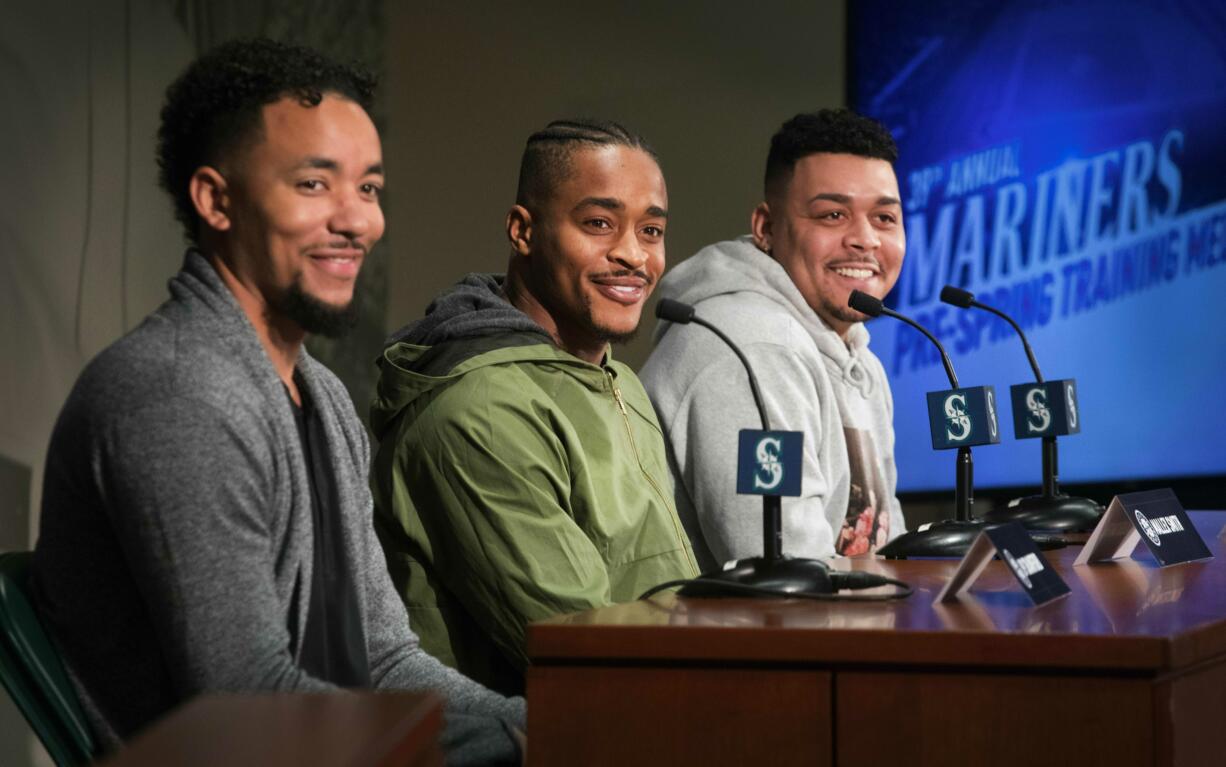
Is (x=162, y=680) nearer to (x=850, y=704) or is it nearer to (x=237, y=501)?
(x=237, y=501)

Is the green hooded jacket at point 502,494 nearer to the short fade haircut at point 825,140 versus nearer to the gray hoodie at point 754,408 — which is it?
the gray hoodie at point 754,408

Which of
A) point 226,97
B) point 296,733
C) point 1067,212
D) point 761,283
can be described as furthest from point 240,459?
point 1067,212

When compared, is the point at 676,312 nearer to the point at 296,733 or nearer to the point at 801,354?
the point at 801,354

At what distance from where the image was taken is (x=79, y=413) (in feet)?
4.33

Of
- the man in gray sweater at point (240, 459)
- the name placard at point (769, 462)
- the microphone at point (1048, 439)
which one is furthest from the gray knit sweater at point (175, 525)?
the microphone at point (1048, 439)

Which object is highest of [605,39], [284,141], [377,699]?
[605,39]

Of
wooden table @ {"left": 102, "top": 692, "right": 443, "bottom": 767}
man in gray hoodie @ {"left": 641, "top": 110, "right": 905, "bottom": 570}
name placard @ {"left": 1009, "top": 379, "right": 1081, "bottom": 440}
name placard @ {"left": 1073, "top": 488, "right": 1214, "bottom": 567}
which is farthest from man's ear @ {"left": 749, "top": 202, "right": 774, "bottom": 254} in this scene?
wooden table @ {"left": 102, "top": 692, "right": 443, "bottom": 767}

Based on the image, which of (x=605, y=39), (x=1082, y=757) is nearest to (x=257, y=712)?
(x=1082, y=757)

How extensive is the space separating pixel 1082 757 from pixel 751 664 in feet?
0.96

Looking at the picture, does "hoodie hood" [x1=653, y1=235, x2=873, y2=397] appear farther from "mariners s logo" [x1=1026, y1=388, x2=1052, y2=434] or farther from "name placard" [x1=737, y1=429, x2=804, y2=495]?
"name placard" [x1=737, y1=429, x2=804, y2=495]

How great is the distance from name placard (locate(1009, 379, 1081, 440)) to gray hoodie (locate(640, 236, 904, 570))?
35cm

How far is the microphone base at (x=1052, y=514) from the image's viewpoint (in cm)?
240

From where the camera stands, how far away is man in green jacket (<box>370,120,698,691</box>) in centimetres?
193

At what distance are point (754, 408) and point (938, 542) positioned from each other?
1.52ft
